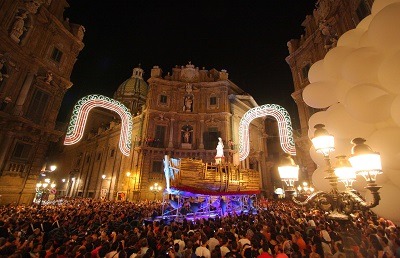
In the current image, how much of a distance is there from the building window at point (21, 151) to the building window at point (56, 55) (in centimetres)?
878

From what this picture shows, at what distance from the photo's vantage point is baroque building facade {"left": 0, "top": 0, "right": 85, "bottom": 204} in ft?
50.2

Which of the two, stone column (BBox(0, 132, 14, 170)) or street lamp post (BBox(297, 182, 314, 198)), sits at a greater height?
stone column (BBox(0, 132, 14, 170))

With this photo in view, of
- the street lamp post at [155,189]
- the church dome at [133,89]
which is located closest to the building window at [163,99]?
the street lamp post at [155,189]

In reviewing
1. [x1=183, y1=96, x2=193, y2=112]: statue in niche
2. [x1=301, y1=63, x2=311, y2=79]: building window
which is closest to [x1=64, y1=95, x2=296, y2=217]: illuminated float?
[x1=301, y1=63, x2=311, y2=79]: building window

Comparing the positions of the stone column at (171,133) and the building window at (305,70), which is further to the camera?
the stone column at (171,133)

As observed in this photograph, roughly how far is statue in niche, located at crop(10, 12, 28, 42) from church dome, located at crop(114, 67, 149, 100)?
27.7 meters

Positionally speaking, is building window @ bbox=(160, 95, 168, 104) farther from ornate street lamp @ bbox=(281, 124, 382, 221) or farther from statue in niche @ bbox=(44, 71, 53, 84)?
ornate street lamp @ bbox=(281, 124, 382, 221)

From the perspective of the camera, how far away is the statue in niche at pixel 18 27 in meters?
15.7

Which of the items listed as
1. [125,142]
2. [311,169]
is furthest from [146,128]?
[311,169]

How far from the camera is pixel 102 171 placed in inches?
1341

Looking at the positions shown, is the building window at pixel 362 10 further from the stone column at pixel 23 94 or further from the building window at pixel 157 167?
the stone column at pixel 23 94

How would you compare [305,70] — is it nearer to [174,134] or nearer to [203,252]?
[174,134]

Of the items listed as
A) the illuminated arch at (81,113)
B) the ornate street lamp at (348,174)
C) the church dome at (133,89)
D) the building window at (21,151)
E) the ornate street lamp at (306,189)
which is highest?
the church dome at (133,89)

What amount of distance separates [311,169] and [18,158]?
25.4m
